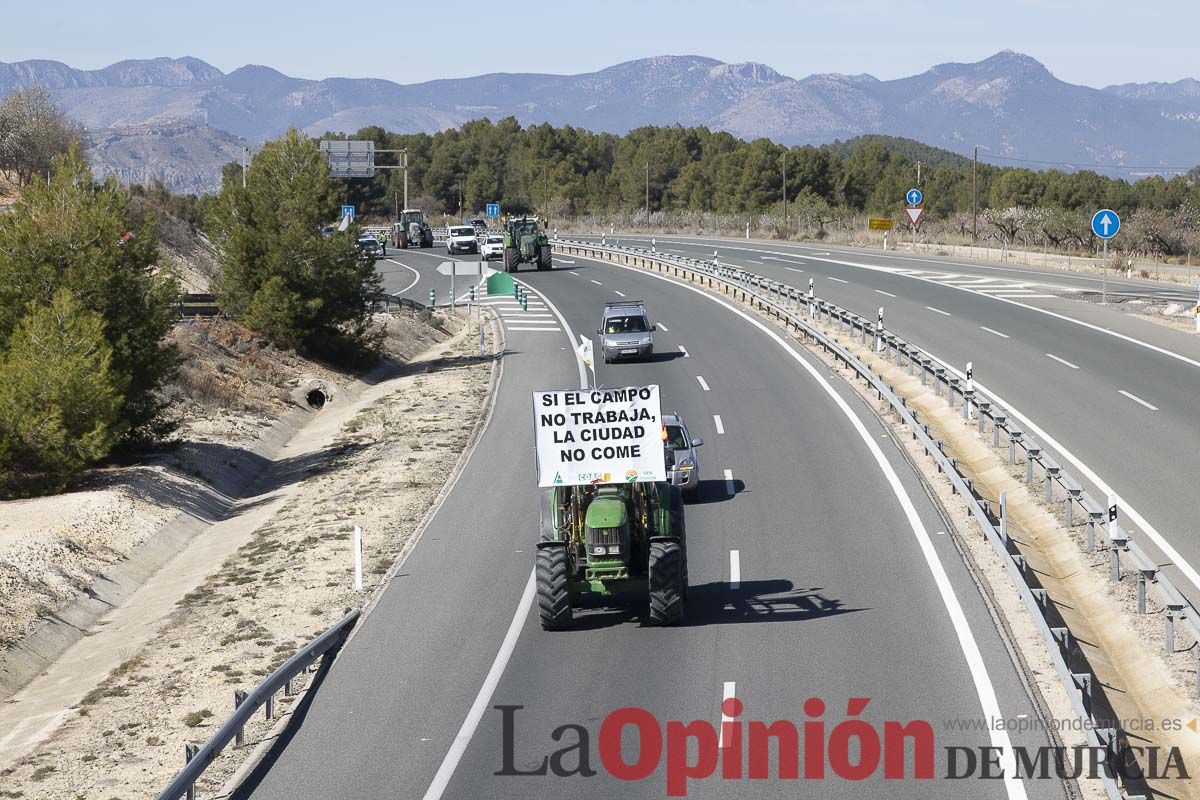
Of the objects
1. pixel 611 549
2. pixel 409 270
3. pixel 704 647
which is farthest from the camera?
pixel 409 270

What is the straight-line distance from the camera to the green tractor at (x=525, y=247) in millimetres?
68438

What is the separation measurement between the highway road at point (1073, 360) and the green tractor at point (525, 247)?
11.9 m

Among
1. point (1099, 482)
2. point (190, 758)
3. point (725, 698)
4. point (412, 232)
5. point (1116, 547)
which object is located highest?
point (412, 232)

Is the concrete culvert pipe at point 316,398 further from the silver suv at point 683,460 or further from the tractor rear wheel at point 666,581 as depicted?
the tractor rear wheel at point 666,581

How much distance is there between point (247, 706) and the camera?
13.1 meters

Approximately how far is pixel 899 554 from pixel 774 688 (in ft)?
18.8

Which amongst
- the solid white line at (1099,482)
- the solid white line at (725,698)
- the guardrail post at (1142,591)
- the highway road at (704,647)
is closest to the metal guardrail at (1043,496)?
the guardrail post at (1142,591)

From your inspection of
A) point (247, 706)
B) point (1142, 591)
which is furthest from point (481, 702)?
point (1142, 591)

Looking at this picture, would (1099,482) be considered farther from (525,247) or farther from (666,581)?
(525,247)

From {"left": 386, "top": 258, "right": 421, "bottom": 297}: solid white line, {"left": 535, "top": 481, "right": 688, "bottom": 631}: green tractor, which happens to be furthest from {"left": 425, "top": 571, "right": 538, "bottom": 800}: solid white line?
{"left": 386, "top": 258, "right": 421, "bottom": 297}: solid white line

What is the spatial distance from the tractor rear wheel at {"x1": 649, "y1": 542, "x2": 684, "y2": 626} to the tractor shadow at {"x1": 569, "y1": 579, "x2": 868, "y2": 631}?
0.47 meters

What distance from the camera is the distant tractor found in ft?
321

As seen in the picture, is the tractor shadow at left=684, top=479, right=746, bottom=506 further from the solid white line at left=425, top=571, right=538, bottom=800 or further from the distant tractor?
the distant tractor

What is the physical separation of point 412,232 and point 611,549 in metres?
84.4
